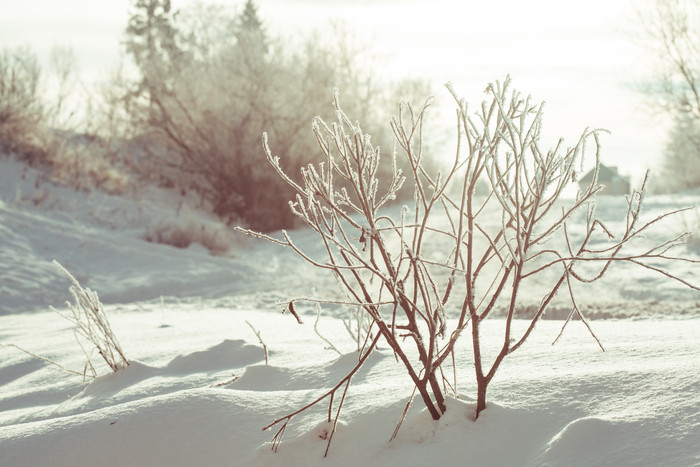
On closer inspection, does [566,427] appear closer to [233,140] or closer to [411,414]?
[411,414]

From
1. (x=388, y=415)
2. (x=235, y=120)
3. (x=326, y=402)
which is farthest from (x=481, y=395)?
(x=235, y=120)

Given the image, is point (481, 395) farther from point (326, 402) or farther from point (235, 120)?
point (235, 120)

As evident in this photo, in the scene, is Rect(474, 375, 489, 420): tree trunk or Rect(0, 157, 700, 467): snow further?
Rect(474, 375, 489, 420): tree trunk

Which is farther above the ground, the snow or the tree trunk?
the tree trunk

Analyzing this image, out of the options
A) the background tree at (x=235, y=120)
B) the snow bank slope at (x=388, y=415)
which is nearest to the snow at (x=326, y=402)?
the snow bank slope at (x=388, y=415)

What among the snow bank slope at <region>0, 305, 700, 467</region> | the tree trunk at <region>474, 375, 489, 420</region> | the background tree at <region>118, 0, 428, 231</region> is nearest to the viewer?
the snow bank slope at <region>0, 305, 700, 467</region>

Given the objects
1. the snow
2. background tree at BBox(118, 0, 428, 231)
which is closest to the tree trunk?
the snow

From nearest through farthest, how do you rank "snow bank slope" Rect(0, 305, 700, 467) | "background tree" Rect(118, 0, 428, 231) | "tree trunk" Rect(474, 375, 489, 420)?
1. "snow bank slope" Rect(0, 305, 700, 467)
2. "tree trunk" Rect(474, 375, 489, 420)
3. "background tree" Rect(118, 0, 428, 231)

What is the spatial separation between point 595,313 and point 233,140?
40.2 ft

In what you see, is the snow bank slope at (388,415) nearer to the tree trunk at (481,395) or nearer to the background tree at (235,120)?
the tree trunk at (481,395)

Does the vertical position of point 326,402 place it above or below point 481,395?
below

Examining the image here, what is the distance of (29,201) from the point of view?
10945mm

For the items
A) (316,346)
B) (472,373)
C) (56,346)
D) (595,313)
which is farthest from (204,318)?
(472,373)

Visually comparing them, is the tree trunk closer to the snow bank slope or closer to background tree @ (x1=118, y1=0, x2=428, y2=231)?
the snow bank slope
